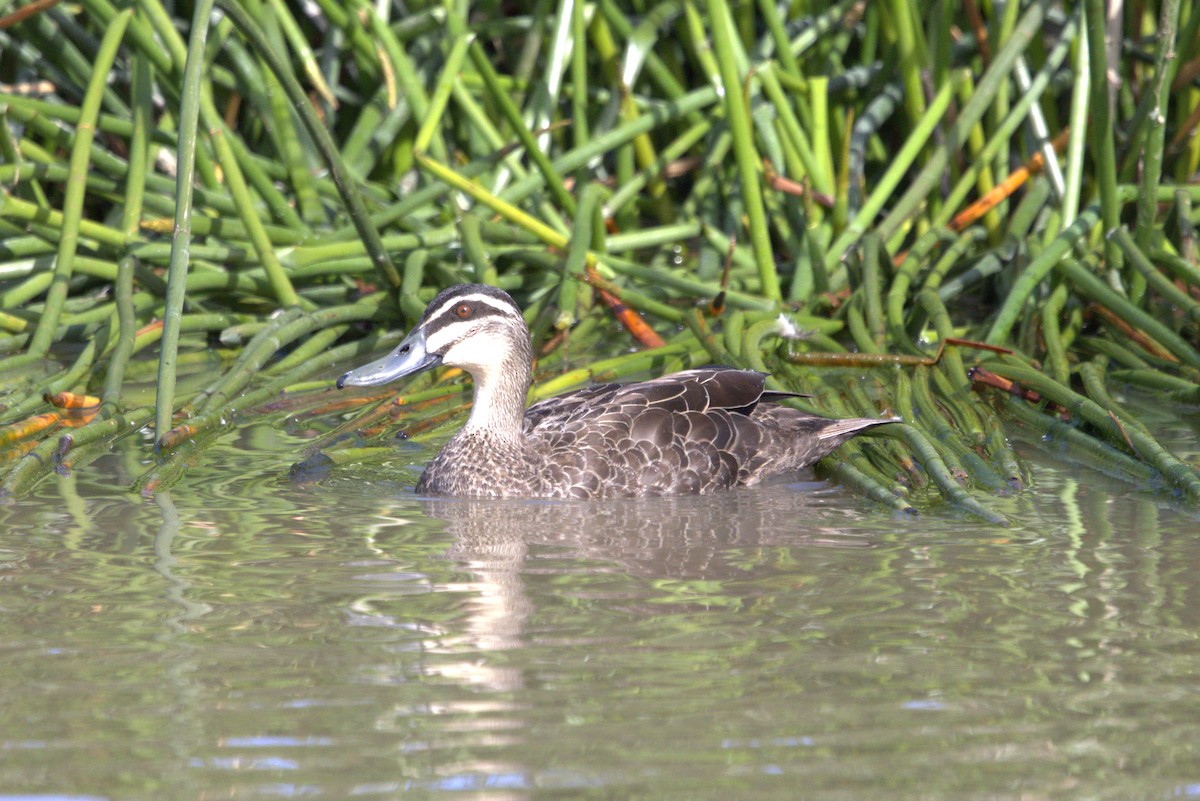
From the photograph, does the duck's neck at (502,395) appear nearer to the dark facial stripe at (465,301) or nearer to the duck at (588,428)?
the duck at (588,428)

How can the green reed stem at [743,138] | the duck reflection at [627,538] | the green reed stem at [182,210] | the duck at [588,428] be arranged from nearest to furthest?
the duck reflection at [627,538] < the green reed stem at [182,210] < the duck at [588,428] < the green reed stem at [743,138]

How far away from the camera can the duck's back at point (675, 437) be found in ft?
19.5

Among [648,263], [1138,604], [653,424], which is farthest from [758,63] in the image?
[1138,604]

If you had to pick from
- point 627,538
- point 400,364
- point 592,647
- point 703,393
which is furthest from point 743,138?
point 592,647

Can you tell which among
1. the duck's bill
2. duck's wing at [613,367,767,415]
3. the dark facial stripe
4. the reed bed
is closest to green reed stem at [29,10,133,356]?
the reed bed

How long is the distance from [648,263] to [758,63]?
1220mm

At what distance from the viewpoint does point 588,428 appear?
6094 millimetres

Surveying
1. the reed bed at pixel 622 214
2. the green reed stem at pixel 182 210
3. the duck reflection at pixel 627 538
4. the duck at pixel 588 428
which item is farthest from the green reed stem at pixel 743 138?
the green reed stem at pixel 182 210

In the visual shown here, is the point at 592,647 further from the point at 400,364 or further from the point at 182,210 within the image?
the point at 182,210

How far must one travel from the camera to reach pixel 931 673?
12.4ft

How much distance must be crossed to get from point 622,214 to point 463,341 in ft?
9.31

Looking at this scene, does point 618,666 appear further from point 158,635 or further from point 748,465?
point 748,465

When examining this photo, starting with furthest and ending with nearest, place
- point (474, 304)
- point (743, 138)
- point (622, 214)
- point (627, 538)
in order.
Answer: point (622, 214)
point (743, 138)
point (474, 304)
point (627, 538)

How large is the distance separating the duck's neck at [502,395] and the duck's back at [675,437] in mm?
103
